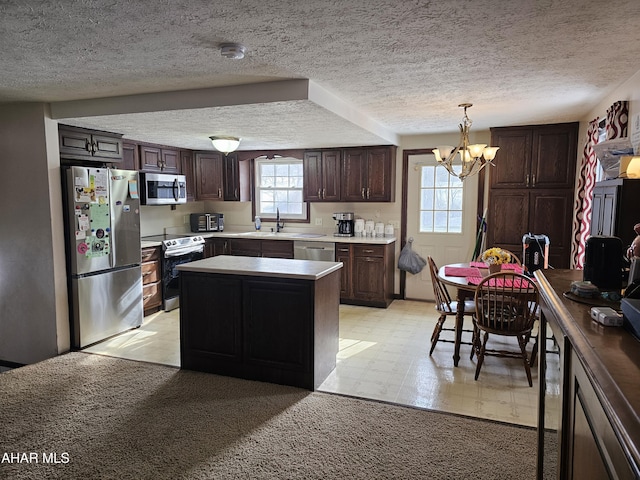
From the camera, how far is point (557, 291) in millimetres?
1542

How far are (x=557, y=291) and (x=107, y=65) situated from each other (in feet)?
9.14

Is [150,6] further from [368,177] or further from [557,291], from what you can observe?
[368,177]

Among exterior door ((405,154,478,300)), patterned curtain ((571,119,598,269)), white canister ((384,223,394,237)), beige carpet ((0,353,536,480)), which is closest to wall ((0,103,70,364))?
beige carpet ((0,353,536,480))

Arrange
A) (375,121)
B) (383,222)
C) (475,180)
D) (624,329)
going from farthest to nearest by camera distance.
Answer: (383,222) → (475,180) → (375,121) → (624,329)

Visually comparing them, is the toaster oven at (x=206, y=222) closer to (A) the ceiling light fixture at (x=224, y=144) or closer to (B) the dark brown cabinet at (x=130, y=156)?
(B) the dark brown cabinet at (x=130, y=156)

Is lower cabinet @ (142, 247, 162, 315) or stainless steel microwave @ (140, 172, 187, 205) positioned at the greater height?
stainless steel microwave @ (140, 172, 187, 205)

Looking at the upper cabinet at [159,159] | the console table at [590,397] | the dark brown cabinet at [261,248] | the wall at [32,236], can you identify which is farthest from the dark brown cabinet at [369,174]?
the console table at [590,397]

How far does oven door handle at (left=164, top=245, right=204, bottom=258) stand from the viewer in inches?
208

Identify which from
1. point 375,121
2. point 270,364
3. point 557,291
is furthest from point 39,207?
point 557,291

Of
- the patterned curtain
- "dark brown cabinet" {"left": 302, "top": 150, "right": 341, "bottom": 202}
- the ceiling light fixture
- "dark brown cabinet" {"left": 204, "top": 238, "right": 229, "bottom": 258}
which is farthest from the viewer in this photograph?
"dark brown cabinet" {"left": 204, "top": 238, "right": 229, "bottom": 258}

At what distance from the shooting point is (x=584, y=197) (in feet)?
13.9

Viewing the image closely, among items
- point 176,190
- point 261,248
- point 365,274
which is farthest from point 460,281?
point 176,190

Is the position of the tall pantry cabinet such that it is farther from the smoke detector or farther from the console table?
the smoke detector

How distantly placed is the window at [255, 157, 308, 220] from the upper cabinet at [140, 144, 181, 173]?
1.34 metres
